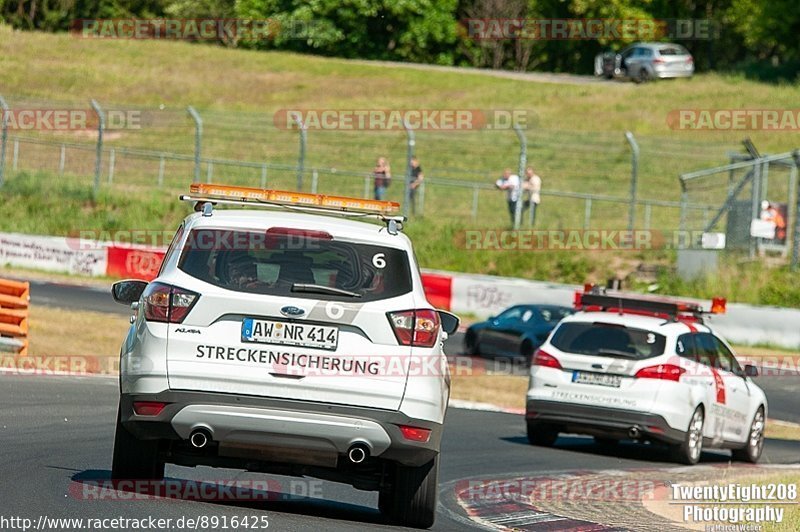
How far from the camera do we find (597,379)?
52.0 feet

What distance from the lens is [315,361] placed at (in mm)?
8250

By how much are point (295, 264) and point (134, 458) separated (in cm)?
152

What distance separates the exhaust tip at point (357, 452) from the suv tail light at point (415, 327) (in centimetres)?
60

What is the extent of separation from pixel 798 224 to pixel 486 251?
25.2 feet

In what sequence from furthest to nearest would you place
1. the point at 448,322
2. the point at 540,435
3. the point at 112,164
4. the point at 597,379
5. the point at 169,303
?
1. the point at 112,164
2. the point at 540,435
3. the point at 597,379
4. the point at 448,322
5. the point at 169,303

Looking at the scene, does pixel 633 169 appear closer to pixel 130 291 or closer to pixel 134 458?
pixel 130 291

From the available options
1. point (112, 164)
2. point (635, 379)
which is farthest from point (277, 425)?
point (112, 164)

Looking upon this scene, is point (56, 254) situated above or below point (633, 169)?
below

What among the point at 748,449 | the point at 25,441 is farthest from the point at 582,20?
the point at 25,441

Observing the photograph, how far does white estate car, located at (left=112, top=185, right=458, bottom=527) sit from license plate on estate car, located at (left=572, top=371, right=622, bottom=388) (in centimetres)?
739

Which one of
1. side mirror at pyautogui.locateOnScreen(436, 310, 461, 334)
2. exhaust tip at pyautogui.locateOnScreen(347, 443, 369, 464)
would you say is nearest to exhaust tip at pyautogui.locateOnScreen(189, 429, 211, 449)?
exhaust tip at pyautogui.locateOnScreen(347, 443, 369, 464)

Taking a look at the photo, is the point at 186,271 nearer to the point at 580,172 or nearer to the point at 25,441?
the point at 25,441

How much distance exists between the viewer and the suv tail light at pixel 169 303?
8.26 metres

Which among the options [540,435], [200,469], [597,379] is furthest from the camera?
[540,435]
